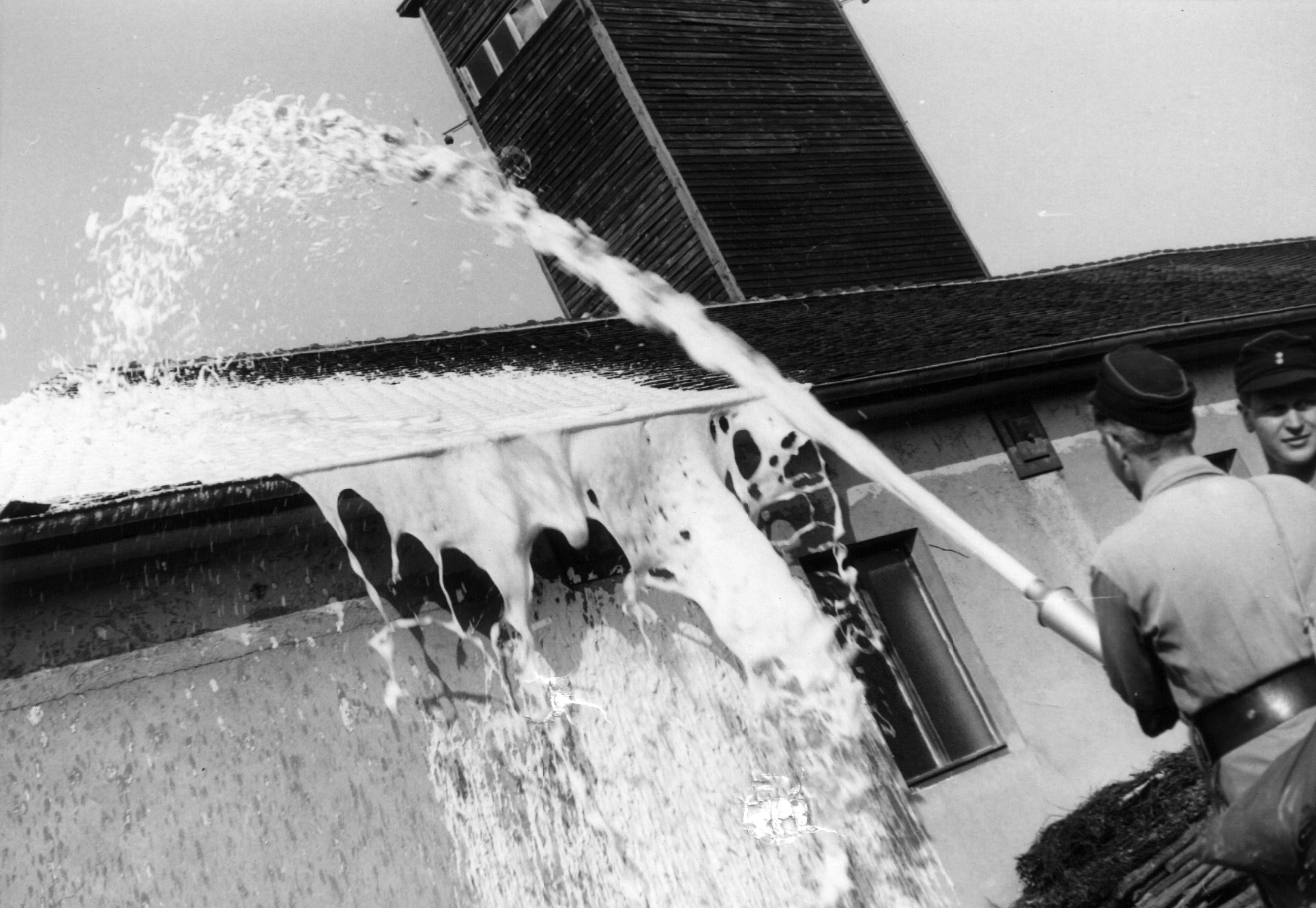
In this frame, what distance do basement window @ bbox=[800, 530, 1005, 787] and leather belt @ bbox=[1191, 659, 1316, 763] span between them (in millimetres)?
4909

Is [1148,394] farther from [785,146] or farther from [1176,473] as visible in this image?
[785,146]

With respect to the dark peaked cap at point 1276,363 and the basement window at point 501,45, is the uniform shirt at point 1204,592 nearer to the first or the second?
the dark peaked cap at point 1276,363

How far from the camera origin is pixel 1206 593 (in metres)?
2.96

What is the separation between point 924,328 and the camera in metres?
10.9

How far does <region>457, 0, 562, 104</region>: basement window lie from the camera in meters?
19.3

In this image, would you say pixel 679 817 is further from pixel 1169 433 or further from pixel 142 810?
pixel 1169 433

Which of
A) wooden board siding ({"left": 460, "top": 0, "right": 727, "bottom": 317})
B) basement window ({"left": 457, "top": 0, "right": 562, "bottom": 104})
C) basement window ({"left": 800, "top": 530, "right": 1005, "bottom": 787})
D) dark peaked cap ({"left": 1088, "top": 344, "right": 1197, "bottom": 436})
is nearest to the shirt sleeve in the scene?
dark peaked cap ({"left": 1088, "top": 344, "right": 1197, "bottom": 436})

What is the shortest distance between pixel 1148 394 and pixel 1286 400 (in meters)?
0.54

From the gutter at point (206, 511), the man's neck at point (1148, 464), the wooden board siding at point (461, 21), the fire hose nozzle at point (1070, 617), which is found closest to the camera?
the fire hose nozzle at point (1070, 617)

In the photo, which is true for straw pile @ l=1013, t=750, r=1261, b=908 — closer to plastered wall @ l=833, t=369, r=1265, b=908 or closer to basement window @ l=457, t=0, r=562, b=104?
plastered wall @ l=833, t=369, r=1265, b=908

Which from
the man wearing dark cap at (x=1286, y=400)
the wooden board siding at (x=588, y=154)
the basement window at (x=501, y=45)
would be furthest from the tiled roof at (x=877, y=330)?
the basement window at (x=501, y=45)

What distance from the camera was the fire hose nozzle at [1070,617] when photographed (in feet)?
9.99

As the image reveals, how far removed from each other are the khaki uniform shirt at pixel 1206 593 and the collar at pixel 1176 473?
2cm

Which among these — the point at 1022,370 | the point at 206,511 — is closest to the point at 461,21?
the point at 1022,370
